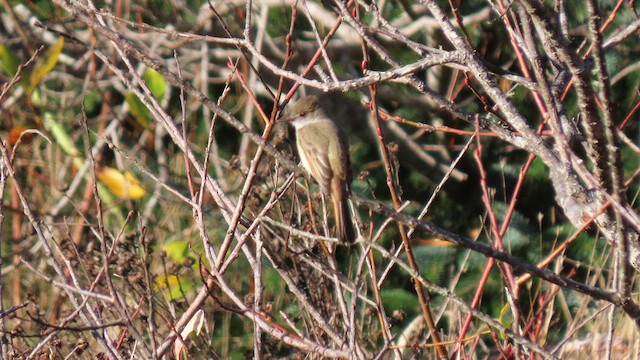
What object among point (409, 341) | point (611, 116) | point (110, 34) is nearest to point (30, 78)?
point (409, 341)

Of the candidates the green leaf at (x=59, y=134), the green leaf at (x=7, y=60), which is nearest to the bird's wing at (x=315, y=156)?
the green leaf at (x=7, y=60)

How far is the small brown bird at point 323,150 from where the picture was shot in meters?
4.42

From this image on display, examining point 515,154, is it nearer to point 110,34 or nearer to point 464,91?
point 464,91

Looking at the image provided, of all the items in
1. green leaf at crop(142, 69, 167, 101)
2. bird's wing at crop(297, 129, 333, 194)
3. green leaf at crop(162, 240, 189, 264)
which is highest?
green leaf at crop(142, 69, 167, 101)

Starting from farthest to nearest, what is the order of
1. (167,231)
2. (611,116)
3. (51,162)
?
(51,162) < (167,231) < (611,116)

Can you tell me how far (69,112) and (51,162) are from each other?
673 millimetres

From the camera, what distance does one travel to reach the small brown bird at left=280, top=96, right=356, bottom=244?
14.5ft

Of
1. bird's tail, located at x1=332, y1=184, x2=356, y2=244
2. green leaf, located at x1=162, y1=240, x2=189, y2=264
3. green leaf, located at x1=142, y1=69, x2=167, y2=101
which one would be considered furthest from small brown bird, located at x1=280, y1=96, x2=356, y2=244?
green leaf, located at x1=162, y1=240, x2=189, y2=264

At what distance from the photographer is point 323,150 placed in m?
4.71

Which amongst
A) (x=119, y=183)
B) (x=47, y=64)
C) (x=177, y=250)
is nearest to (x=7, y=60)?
(x=47, y=64)

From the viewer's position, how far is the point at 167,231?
7.12 m

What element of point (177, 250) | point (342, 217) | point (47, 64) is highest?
point (47, 64)

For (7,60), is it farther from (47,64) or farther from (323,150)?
(323,150)

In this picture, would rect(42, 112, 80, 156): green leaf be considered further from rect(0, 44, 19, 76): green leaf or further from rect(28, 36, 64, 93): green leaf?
rect(28, 36, 64, 93): green leaf
